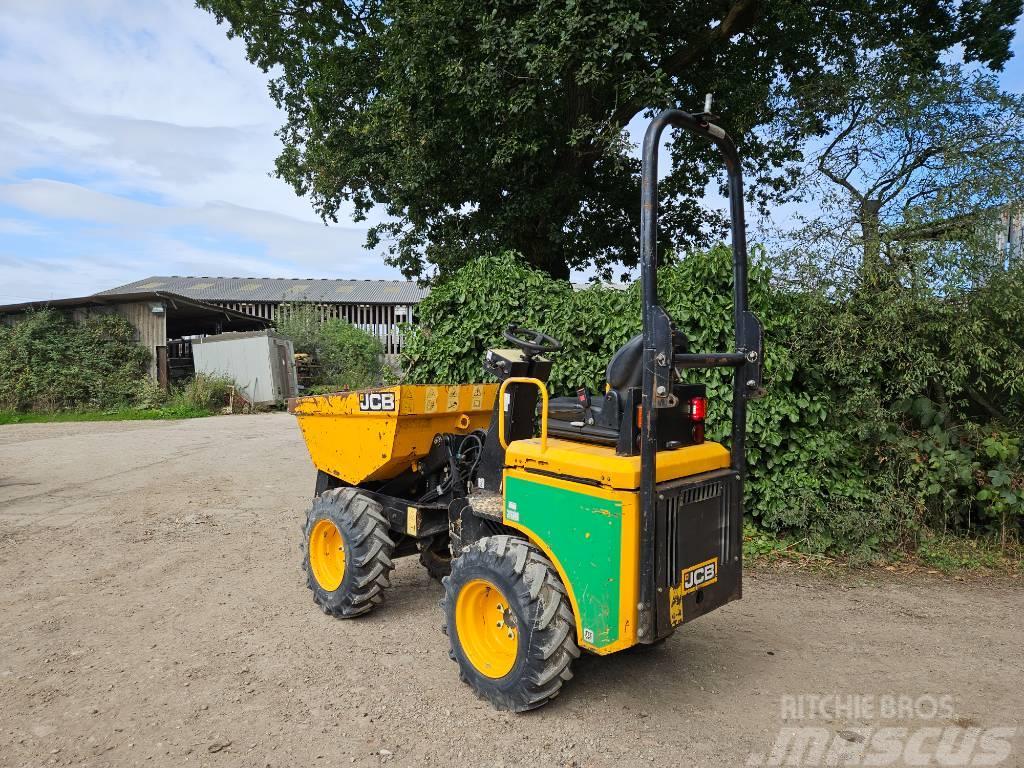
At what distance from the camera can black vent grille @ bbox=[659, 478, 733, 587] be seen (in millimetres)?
2949

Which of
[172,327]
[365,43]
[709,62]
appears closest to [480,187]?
[365,43]

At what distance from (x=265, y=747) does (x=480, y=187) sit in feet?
30.2

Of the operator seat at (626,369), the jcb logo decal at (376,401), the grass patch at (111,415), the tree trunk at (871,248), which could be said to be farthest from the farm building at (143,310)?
the operator seat at (626,369)

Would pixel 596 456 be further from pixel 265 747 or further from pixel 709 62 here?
pixel 709 62

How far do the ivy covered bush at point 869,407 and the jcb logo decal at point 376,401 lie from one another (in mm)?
2554

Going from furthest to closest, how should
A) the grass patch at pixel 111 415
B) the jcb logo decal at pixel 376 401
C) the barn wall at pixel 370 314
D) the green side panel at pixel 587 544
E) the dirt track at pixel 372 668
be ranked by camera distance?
the barn wall at pixel 370 314, the grass patch at pixel 111 415, the jcb logo decal at pixel 376 401, the dirt track at pixel 372 668, the green side panel at pixel 587 544

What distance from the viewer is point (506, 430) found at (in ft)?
11.6

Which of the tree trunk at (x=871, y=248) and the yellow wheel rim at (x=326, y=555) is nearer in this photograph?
the yellow wheel rim at (x=326, y=555)

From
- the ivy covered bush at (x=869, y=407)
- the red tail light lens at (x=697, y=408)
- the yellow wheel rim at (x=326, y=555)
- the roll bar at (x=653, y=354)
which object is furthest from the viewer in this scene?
the ivy covered bush at (x=869, y=407)

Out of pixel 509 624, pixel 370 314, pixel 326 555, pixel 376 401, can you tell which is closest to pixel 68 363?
pixel 370 314

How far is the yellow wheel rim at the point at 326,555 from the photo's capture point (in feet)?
15.0

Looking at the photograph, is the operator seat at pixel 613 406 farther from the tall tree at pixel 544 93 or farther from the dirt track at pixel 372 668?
the tall tree at pixel 544 93

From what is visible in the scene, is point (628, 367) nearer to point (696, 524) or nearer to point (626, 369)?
point (626, 369)

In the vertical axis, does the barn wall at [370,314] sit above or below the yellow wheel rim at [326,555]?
above
